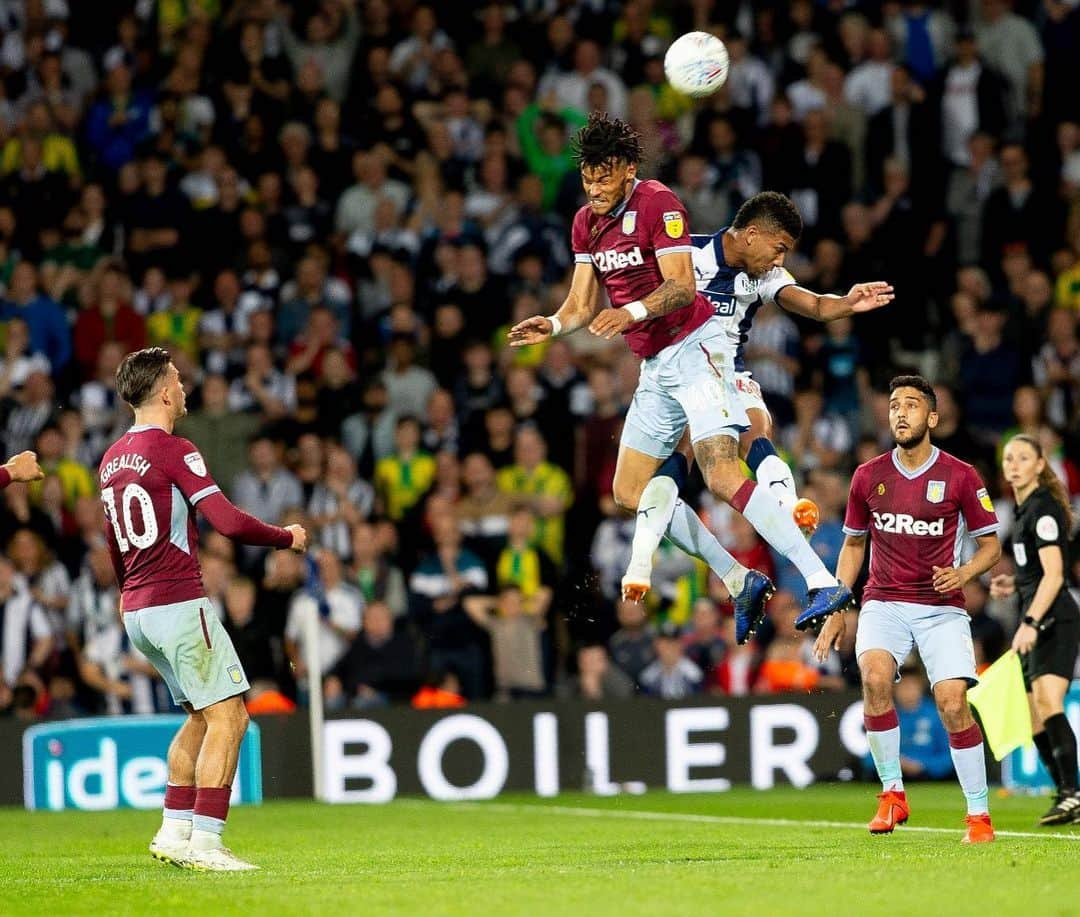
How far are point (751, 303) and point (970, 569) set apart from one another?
1.92 metres

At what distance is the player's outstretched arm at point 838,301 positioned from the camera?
35.8 ft

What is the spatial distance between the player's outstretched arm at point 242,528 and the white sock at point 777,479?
2789mm

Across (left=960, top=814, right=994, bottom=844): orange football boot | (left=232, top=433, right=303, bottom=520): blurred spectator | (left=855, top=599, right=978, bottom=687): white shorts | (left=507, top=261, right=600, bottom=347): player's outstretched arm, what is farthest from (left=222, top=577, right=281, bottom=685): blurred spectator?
(left=960, top=814, right=994, bottom=844): orange football boot

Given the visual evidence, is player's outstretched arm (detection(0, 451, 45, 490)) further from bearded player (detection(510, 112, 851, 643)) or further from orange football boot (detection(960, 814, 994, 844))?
orange football boot (detection(960, 814, 994, 844))

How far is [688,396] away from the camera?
35.7ft

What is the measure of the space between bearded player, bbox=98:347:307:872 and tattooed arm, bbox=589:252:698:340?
71.9 inches

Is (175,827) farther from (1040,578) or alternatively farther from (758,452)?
(1040,578)

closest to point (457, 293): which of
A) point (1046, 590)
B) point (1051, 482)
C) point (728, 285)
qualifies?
point (1051, 482)

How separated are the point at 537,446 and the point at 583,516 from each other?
2.47 feet

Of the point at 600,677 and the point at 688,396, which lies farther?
the point at 600,677

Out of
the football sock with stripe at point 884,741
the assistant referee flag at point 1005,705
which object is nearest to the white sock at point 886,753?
the football sock with stripe at point 884,741

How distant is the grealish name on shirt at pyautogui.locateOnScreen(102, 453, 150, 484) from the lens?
9.48 m

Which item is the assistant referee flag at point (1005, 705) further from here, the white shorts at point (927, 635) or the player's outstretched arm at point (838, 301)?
the player's outstretched arm at point (838, 301)

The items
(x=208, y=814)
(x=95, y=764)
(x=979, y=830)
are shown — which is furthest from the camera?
(x=95, y=764)
